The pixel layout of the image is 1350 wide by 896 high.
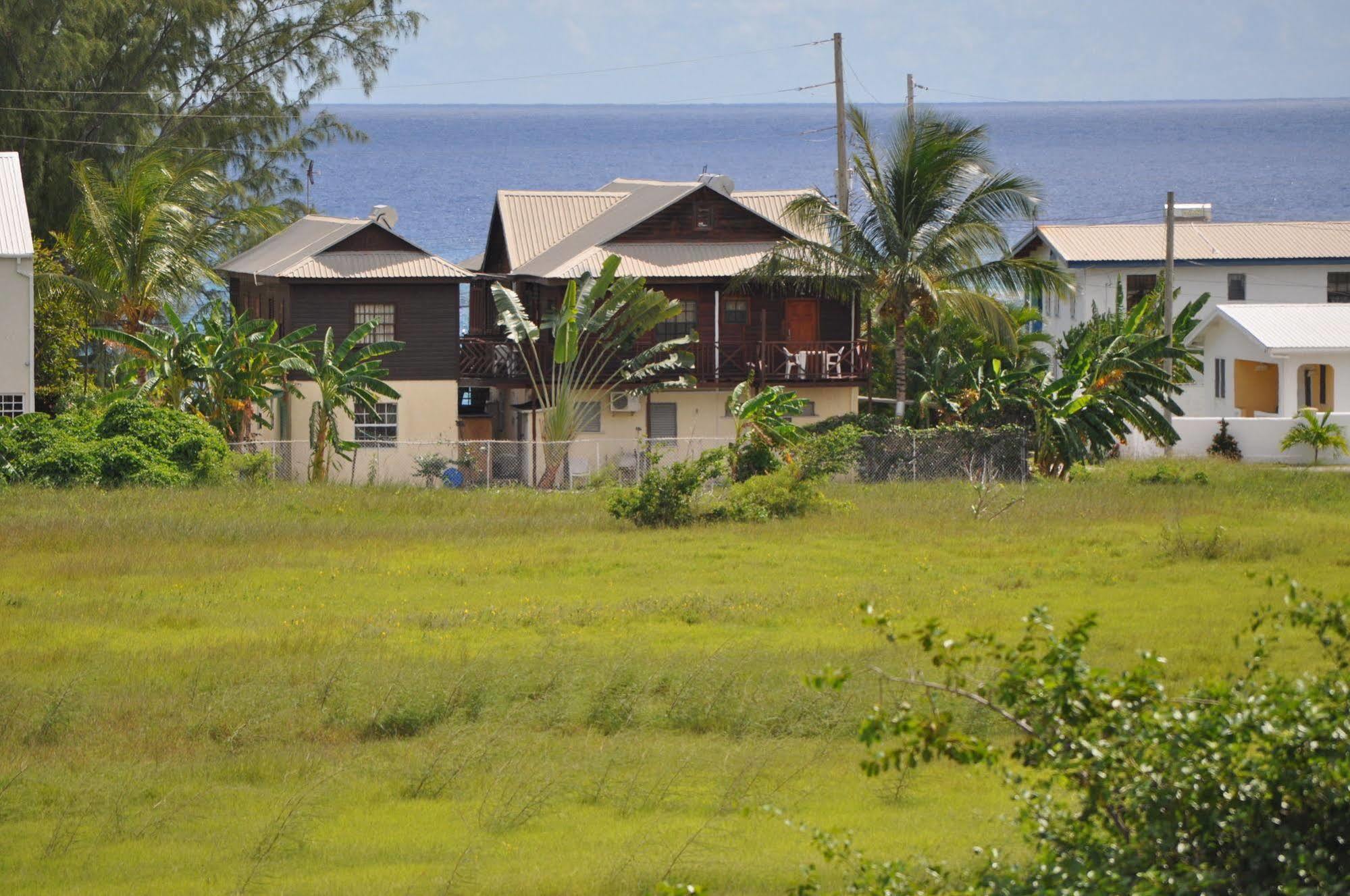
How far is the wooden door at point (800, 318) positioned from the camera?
129 feet

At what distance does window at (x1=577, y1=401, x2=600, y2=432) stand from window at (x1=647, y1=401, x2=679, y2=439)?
1.35 meters

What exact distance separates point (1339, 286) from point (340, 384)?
3854 cm

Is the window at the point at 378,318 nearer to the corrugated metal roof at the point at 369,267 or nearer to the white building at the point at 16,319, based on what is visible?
the corrugated metal roof at the point at 369,267

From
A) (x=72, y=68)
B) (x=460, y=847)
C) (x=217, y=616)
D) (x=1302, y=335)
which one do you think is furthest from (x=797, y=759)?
(x=72, y=68)

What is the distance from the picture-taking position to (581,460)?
36094 mm

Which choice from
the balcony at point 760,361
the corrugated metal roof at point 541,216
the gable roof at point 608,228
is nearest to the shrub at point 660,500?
the gable roof at point 608,228

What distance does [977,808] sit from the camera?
1080cm

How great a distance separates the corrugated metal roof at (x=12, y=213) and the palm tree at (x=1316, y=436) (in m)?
30.1

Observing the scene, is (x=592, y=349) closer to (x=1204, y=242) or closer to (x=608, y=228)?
(x=608, y=228)

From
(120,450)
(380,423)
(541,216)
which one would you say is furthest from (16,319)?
(541,216)

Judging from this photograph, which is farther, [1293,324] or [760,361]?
[1293,324]

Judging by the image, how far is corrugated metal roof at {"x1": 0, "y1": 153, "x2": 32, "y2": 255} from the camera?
1342 inches

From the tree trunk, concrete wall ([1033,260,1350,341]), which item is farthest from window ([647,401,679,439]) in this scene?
concrete wall ([1033,260,1350,341])

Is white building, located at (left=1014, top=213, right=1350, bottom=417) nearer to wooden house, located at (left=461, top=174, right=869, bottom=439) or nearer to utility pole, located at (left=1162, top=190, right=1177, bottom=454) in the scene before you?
utility pole, located at (left=1162, top=190, right=1177, bottom=454)
